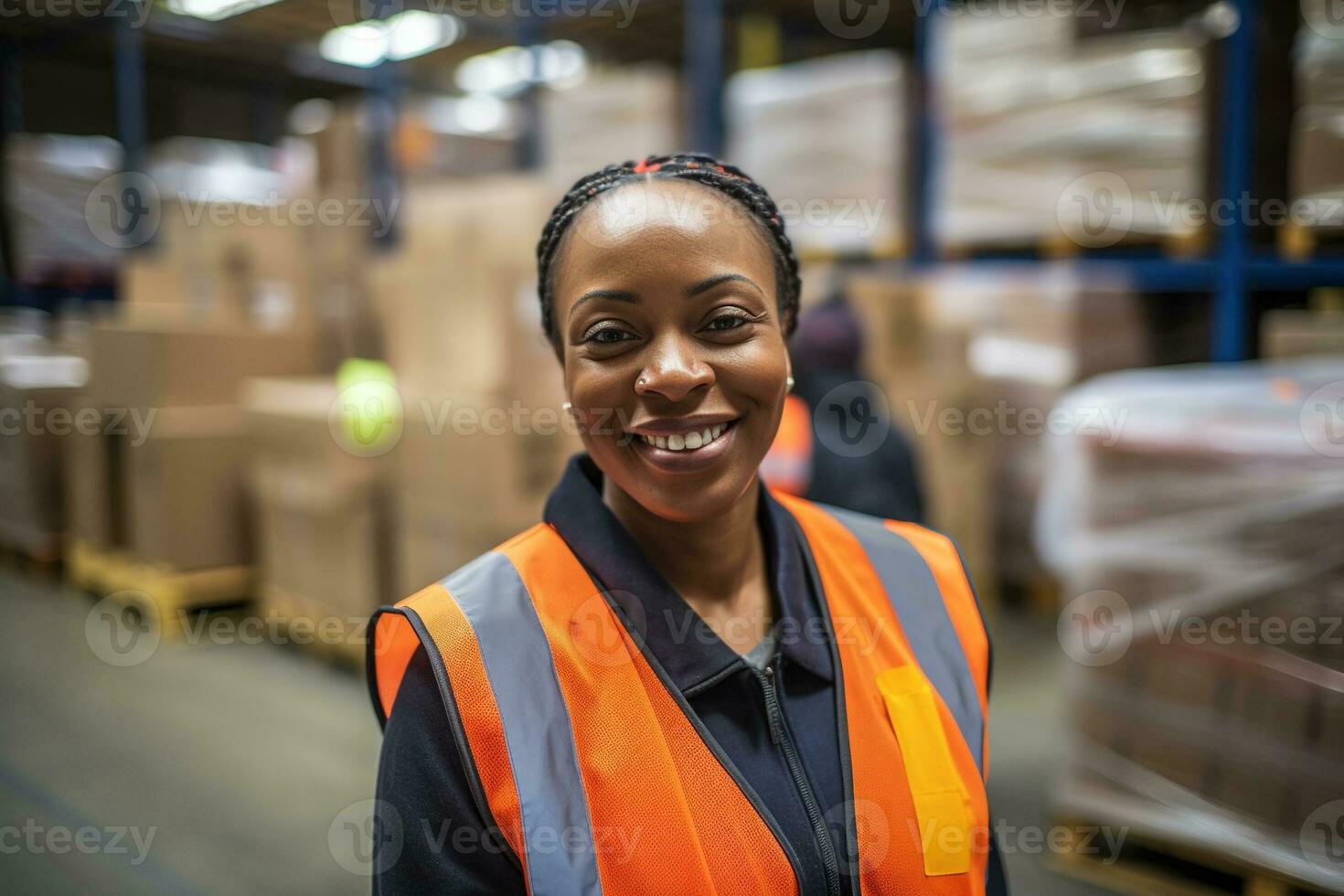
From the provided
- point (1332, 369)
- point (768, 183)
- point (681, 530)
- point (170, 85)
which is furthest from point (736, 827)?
point (170, 85)

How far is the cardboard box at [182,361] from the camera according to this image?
4938 millimetres

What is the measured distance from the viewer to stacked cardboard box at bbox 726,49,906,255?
4.73m

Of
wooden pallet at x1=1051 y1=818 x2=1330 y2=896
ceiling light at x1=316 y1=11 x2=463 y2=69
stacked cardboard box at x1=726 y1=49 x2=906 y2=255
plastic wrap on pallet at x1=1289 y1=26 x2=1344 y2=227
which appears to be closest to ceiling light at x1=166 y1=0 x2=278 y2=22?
ceiling light at x1=316 y1=11 x2=463 y2=69

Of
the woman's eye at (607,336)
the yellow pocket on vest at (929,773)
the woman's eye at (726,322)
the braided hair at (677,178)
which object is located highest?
the braided hair at (677,178)

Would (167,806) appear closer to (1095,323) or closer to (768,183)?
(768,183)

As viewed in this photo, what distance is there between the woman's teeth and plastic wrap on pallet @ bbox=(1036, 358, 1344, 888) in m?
2.09

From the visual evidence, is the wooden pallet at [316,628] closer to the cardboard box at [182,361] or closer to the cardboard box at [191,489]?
the cardboard box at [191,489]

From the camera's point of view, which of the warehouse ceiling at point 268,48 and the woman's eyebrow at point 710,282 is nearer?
the woman's eyebrow at point 710,282

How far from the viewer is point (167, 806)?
10.4 feet

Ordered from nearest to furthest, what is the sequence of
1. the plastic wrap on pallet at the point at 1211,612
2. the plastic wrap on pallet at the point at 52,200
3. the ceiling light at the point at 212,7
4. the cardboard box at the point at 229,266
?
the plastic wrap on pallet at the point at 1211,612, the cardboard box at the point at 229,266, the ceiling light at the point at 212,7, the plastic wrap on pallet at the point at 52,200

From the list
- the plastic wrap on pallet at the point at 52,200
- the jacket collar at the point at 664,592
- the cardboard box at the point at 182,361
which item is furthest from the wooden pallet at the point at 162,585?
the jacket collar at the point at 664,592

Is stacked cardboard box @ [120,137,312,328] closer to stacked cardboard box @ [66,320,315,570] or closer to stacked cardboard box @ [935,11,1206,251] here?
stacked cardboard box @ [66,320,315,570]

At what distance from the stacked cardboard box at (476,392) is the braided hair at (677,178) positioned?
8.01ft

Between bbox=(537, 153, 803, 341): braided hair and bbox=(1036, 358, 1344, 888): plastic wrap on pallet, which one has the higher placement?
bbox=(537, 153, 803, 341): braided hair
